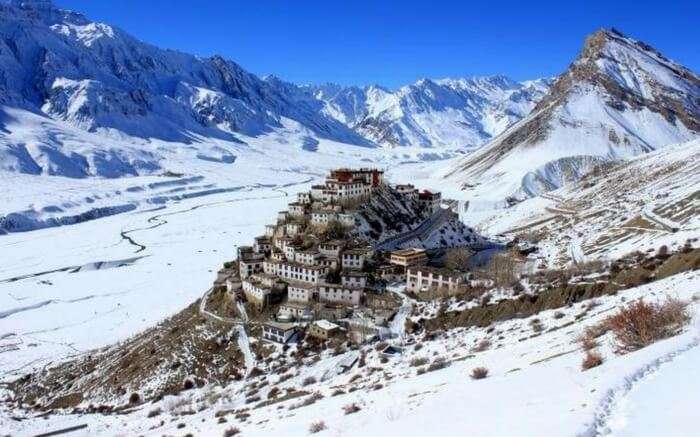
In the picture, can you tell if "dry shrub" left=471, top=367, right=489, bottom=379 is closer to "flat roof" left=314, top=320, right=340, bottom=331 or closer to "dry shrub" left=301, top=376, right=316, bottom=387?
"dry shrub" left=301, top=376, right=316, bottom=387

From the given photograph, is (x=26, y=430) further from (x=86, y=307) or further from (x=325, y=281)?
(x=86, y=307)

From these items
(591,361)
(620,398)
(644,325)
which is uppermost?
(644,325)

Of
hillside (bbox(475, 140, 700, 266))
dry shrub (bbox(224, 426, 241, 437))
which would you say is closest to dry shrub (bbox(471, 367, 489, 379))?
dry shrub (bbox(224, 426, 241, 437))

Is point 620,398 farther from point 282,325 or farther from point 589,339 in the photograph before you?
point 282,325

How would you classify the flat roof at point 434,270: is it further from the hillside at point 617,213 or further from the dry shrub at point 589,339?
the dry shrub at point 589,339

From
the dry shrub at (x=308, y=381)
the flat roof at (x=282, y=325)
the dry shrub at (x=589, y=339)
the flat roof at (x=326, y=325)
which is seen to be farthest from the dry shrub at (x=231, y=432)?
the flat roof at (x=282, y=325)

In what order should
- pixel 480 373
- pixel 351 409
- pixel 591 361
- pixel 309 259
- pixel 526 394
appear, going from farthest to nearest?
pixel 309 259, pixel 480 373, pixel 351 409, pixel 591 361, pixel 526 394

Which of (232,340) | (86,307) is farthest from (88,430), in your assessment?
(86,307)

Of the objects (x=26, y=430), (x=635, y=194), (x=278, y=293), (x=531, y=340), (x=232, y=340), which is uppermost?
(x=635, y=194)

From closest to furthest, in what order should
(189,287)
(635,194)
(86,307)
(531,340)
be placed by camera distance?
1. (531,340)
2. (86,307)
3. (189,287)
4. (635,194)

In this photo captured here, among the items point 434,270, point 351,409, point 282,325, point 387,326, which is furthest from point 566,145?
point 351,409
